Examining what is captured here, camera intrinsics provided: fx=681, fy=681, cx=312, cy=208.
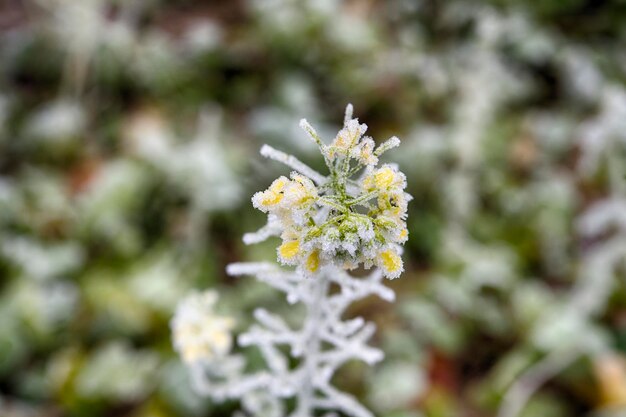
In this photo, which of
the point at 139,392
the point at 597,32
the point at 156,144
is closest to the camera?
the point at 139,392

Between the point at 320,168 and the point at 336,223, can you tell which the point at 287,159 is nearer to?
the point at 336,223

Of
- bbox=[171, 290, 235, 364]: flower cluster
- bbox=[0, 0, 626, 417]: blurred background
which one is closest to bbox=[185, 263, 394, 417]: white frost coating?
bbox=[171, 290, 235, 364]: flower cluster

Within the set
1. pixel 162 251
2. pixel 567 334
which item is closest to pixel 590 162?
pixel 567 334

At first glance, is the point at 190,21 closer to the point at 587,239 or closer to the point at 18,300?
the point at 18,300

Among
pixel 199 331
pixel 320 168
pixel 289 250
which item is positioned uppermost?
pixel 320 168

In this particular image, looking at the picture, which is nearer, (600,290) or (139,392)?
(139,392)

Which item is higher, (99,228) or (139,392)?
(99,228)

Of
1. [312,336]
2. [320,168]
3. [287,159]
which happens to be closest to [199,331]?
[312,336]

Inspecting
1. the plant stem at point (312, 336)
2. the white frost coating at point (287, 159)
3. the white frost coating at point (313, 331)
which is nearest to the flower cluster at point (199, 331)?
the white frost coating at point (313, 331)

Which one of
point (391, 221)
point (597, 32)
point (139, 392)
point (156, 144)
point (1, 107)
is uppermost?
point (597, 32)
